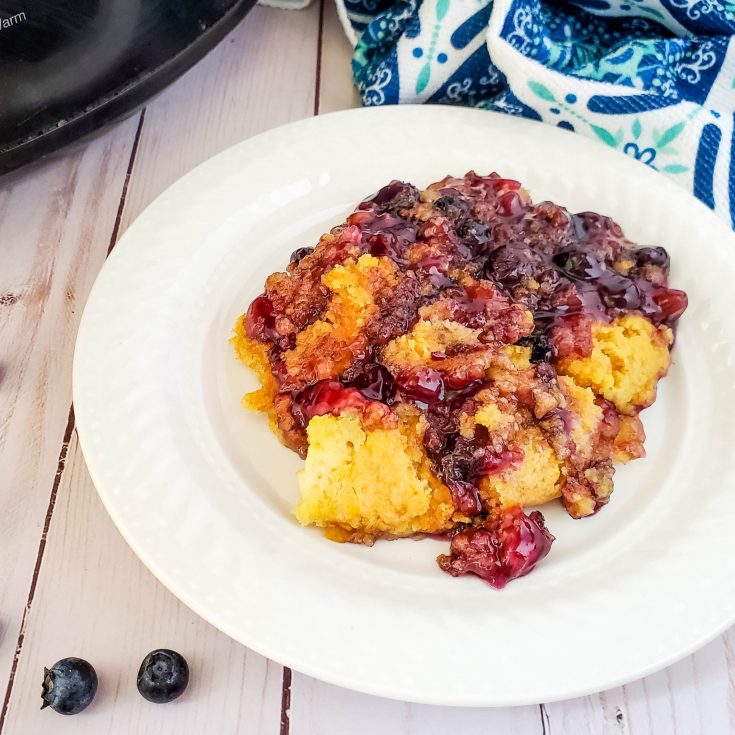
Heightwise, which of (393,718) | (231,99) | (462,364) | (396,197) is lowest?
(393,718)

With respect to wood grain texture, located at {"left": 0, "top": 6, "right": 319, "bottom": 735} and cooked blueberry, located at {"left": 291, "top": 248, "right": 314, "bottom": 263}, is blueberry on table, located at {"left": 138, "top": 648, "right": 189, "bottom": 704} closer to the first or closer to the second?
wood grain texture, located at {"left": 0, "top": 6, "right": 319, "bottom": 735}

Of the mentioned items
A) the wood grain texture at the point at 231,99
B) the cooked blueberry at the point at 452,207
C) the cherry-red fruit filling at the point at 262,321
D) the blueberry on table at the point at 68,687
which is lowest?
the blueberry on table at the point at 68,687

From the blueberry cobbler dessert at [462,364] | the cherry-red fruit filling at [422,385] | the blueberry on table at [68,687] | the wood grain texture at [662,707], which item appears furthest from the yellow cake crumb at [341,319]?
the wood grain texture at [662,707]

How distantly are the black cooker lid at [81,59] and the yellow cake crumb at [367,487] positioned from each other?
108 centimetres

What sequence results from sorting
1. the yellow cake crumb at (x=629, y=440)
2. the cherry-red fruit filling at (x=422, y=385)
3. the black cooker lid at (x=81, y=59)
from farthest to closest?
1. the black cooker lid at (x=81, y=59)
2. the yellow cake crumb at (x=629, y=440)
3. the cherry-red fruit filling at (x=422, y=385)

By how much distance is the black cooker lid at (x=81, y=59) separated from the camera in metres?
1.85

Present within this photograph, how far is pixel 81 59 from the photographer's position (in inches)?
76.9

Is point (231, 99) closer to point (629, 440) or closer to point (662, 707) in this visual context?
point (629, 440)

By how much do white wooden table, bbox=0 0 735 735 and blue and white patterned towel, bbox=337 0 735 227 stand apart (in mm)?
790

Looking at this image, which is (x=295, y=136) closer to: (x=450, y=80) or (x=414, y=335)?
(x=450, y=80)

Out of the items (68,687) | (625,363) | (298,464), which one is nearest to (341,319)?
(298,464)

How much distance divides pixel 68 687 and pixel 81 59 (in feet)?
4.70

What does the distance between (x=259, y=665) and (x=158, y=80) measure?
1.54 metres

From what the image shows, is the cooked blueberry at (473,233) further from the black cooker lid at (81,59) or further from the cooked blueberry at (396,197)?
the black cooker lid at (81,59)
